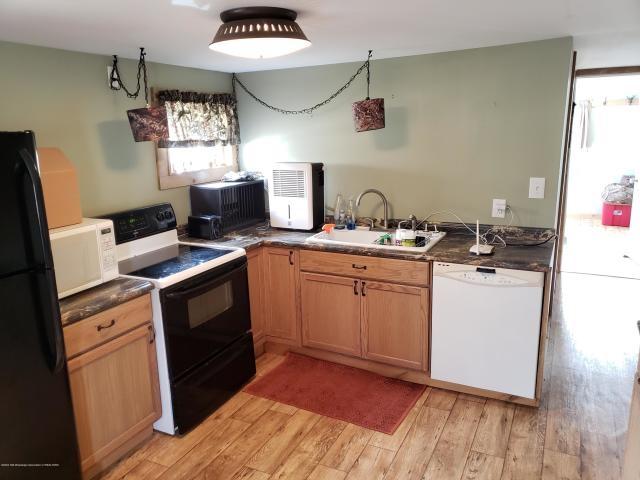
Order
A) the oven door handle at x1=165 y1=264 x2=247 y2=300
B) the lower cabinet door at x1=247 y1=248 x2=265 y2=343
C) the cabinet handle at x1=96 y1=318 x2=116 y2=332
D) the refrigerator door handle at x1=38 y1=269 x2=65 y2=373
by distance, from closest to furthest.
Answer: the refrigerator door handle at x1=38 y1=269 x2=65 y2=373 → the cabinet handle at x1=96 y1=318 x2=116 y2=332 → the oven door handle at x1=165 y1=264 x2=247 y2=300 → the lower cabinet door at x1=247 y1=248 x2=265 y2=343

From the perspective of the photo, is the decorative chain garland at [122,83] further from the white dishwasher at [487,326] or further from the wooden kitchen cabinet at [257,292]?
the white dishwasher at [487,326]

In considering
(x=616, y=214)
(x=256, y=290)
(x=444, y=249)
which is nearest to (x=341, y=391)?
(x=256, y=290)

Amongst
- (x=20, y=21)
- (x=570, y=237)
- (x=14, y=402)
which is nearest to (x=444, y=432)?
(x=14, y=402)

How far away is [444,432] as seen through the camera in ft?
8.39

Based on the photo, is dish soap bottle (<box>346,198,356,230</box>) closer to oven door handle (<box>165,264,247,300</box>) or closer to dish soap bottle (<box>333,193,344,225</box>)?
dish soap bottle (<box>333,193,344,225</box>)

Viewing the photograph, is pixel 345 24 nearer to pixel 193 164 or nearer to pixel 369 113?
pixel 369 113

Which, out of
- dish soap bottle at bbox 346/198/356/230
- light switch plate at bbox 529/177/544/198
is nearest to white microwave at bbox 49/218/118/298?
dish soap bottle at bbox 346/198/356/230

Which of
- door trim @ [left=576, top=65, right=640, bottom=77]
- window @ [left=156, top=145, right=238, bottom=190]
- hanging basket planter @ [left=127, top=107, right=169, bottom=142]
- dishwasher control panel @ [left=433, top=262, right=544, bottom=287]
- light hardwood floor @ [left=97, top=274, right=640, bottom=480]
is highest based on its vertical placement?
door trim @ [left=576, top=65, right=640, bottom=77]

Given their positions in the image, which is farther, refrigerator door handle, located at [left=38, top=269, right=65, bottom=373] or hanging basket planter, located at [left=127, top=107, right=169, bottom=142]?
hanging basket planter, located at [left=127, top=107, right=169, bottom=142]

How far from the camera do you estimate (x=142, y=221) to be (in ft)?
9.77

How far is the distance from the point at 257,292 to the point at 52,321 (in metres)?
1.61

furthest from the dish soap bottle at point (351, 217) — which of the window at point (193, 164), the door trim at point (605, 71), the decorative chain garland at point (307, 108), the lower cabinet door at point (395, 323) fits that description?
the door trim at point (605, 71)

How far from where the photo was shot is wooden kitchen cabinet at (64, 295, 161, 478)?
2.12 m

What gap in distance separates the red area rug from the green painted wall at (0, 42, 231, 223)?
143 cm
